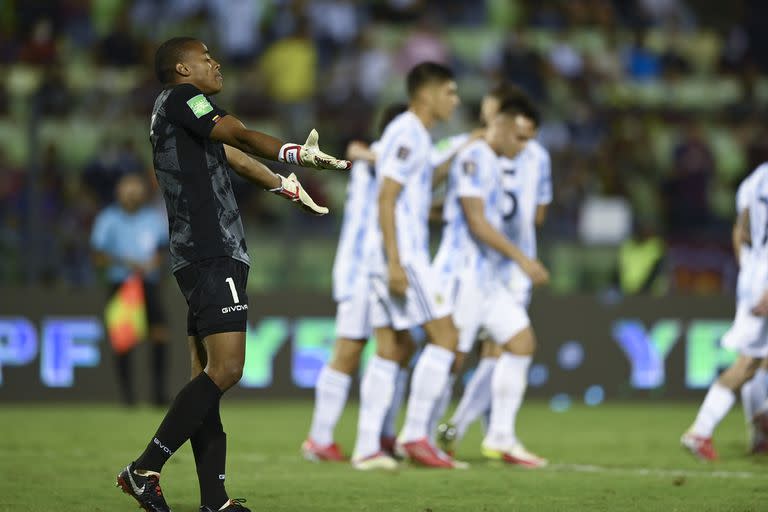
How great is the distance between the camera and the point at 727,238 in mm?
14516

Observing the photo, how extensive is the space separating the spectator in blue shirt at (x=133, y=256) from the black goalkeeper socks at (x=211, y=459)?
23.4 ft

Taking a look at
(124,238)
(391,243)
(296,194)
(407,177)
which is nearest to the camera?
(296,194)

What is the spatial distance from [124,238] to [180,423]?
7613mm

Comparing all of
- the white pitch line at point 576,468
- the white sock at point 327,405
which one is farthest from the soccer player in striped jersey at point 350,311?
the white pitch line at point 576,468

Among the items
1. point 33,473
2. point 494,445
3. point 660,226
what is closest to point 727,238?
point 660,226

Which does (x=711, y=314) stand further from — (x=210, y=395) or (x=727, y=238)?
(x=210, y=395)

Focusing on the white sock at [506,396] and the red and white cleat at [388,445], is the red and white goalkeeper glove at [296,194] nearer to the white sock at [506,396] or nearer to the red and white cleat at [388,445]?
the white sock at [506,396]

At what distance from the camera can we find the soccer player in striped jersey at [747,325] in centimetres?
912

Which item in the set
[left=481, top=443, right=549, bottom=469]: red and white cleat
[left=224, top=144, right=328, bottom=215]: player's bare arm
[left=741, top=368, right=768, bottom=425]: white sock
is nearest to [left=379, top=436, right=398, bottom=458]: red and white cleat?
[left=481, top=443, right=549, bottom=469]: red and white cleat

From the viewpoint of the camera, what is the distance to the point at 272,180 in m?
6.45

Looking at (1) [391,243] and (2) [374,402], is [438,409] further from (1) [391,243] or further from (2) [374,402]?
(1) [391,243]

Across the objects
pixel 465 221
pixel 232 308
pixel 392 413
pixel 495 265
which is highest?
pixel 465 221

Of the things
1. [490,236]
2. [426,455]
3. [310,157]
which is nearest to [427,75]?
[490,236]

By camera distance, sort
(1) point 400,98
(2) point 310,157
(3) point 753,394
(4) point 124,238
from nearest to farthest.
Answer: (2) point 310,157, (3) point 753,394, (4) point 124,238, (1) point 400,98
